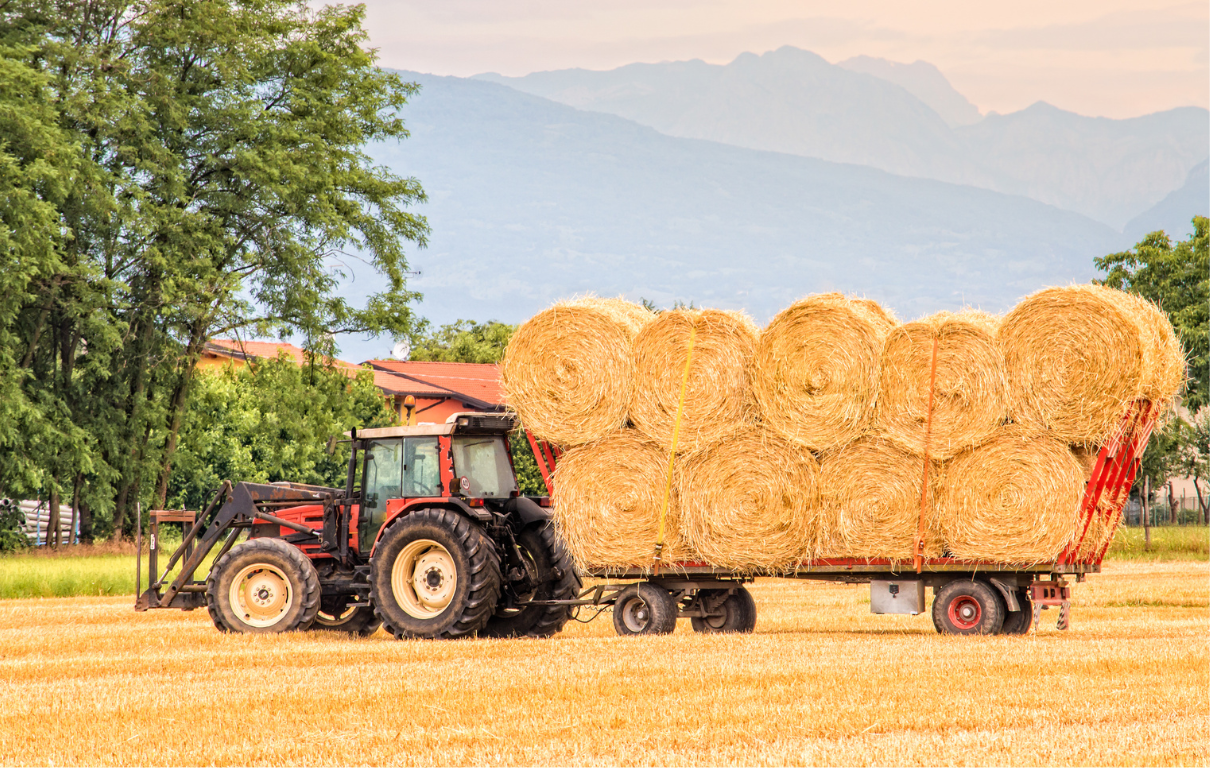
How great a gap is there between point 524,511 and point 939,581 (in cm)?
389

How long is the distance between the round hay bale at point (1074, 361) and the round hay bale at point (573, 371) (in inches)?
131

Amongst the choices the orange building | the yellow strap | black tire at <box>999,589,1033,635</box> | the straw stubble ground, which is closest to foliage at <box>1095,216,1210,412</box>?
the orange building

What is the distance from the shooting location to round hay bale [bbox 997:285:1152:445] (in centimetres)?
1089

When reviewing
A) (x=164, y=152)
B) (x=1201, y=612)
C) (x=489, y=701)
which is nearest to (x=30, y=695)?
(x=489, y=701)

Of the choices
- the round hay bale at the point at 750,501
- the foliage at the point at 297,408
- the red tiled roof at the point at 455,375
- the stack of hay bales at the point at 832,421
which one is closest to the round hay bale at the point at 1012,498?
the stack of hay bales at the point at 832,421

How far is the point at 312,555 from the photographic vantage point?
522 inches

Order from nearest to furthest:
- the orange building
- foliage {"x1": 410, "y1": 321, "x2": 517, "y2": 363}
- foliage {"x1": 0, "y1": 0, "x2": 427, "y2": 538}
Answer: foliage {"x1": 0, "y1": 0, "x2": 427, "y2": 538}
the orange building
foliage {"x1": 410, "y1": 321, "x2": 517, "y2": 363}

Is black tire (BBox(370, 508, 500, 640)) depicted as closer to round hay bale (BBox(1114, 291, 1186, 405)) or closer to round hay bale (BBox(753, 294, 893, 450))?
round hay bale (BBox(753, 294, 893, 450))

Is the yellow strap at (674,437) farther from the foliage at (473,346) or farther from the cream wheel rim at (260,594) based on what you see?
the foliage at (473,346)

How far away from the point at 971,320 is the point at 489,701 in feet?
19.1

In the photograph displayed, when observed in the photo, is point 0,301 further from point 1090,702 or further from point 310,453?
point 1090,702

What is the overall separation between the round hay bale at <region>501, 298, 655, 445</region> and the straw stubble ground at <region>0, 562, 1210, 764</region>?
194 centimetres

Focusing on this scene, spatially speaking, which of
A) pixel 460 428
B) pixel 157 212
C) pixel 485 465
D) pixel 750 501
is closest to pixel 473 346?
pixel 157 212

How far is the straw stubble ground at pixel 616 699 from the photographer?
626cm
